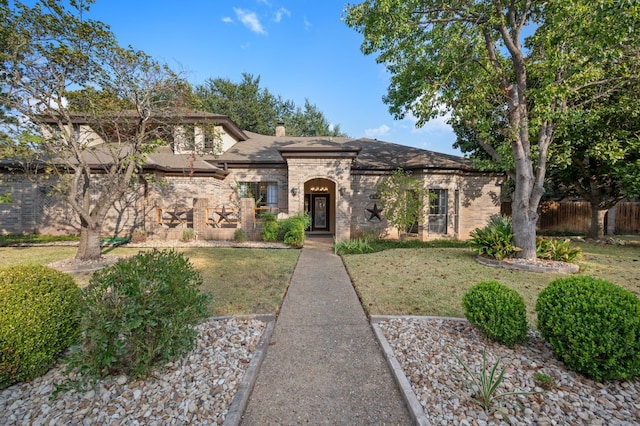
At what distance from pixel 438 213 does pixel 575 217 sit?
11.6 m

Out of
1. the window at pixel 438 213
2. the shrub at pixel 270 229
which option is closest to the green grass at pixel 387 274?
the shrub at pixel 270 229

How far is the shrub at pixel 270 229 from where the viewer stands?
39.3 ft

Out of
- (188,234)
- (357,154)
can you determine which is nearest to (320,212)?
(357,154)

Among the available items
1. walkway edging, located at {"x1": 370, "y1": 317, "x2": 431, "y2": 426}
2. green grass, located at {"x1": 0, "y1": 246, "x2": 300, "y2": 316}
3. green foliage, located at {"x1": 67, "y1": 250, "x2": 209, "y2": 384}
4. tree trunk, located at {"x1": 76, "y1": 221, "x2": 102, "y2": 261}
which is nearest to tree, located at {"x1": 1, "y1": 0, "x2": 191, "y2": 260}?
tree trunk, located at {"x1": 76, "y1": 221, "x2": 102, "y2": 261}

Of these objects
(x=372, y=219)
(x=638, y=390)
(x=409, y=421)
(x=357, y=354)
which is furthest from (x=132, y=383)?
(x=372, y=219)

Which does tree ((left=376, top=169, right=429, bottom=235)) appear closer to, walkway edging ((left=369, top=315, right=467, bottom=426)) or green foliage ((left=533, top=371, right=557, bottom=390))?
walkway edging ((left=369, top=315, right=467, bottom=426))

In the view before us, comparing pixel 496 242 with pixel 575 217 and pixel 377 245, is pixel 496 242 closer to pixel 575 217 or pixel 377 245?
pixel 377 245

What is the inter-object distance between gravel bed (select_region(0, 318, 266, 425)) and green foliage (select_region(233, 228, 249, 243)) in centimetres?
909

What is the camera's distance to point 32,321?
2.77 meters

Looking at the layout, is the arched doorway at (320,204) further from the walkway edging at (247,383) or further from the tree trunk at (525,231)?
the walkway edging at (247,383)

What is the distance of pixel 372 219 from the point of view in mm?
14109

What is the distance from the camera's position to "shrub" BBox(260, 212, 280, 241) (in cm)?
1197

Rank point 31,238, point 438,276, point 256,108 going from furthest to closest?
1. point 256,108
2. point 31,238
3. point 438,276

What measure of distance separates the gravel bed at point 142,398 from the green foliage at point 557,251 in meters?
9.45
